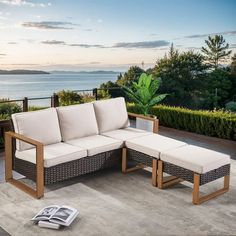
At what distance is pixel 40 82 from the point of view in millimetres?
10438

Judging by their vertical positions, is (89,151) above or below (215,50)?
below

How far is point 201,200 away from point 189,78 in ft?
34.5

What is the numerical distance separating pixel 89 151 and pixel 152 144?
0.82 metres

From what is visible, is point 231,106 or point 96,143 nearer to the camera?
point 96,143

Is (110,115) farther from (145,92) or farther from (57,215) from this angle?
(57,215)

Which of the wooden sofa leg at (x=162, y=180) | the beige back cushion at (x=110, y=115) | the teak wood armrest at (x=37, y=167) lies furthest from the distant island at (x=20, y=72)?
the wooden sofa leg at (x=162, y=180)

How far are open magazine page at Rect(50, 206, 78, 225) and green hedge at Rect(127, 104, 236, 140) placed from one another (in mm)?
4061

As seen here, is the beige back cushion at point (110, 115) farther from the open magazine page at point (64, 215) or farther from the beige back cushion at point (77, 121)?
the open magazine page at point (64, 215)

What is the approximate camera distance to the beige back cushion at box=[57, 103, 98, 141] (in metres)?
5.55

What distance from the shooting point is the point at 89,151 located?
5.21 m

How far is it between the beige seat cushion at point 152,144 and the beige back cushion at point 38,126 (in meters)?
0.99

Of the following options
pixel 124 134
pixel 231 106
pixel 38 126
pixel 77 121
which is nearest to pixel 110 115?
pixel 124 134

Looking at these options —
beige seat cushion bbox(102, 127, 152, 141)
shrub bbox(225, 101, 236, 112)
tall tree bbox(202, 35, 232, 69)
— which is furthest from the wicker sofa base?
shrub bbox(225, 101, 236, 112)

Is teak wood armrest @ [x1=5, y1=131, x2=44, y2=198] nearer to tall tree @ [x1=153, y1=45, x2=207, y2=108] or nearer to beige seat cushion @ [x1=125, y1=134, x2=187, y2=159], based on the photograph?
beige seat cushion @ [x1=125, y1=134, x2=187, y2=159]
